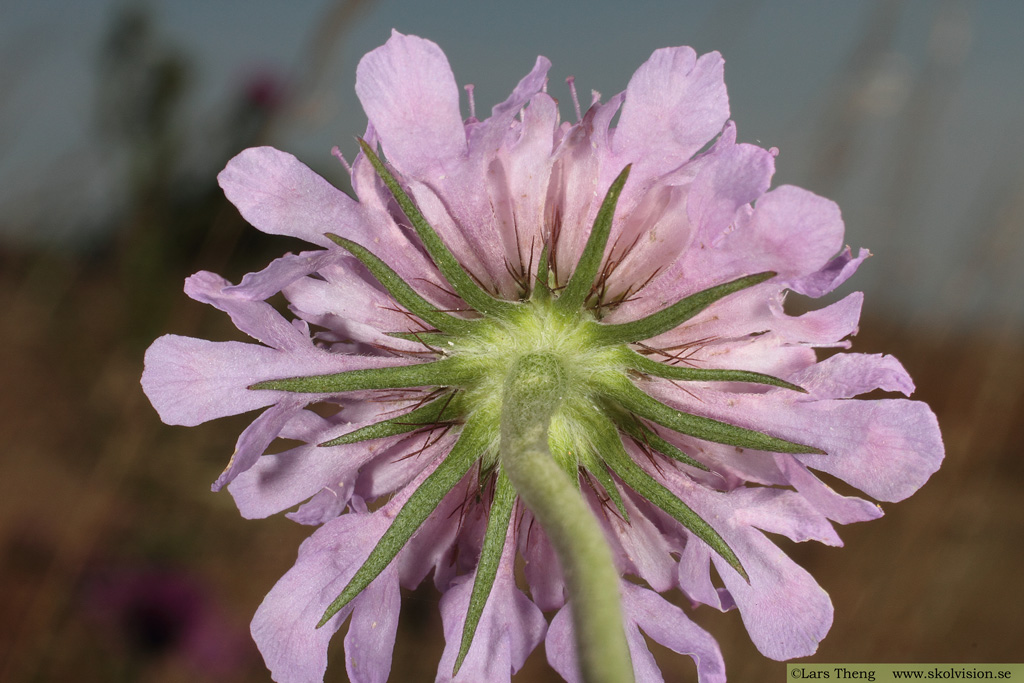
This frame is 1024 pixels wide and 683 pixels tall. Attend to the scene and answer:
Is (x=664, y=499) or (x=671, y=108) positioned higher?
(x=671, y=108)

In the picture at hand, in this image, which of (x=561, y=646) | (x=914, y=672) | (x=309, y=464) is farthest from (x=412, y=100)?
(x=914, y=672)

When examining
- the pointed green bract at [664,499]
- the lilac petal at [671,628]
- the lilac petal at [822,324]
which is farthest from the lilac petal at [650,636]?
the lilac petal at [822,324]

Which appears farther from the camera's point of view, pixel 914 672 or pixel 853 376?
pixel 914 672

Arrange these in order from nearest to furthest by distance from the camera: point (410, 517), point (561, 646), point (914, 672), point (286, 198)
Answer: point (410, 517)
point (286, 198)
point (561, 646)
point (914, 672)

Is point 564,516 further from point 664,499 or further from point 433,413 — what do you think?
point 433,413

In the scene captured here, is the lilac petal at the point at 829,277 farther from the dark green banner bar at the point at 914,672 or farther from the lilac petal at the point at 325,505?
the dark green banner bar at the point at 914,672

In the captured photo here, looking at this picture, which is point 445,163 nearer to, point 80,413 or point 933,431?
point 933,431
